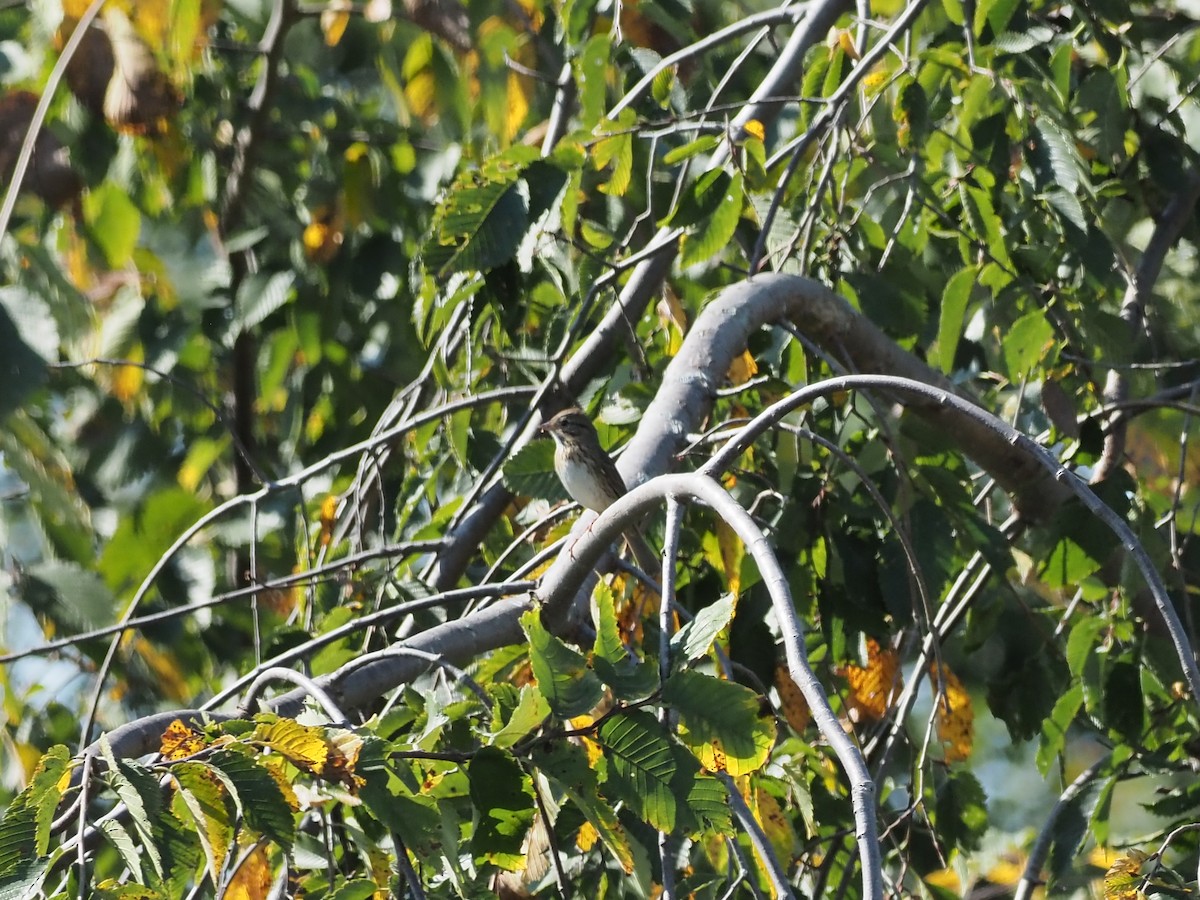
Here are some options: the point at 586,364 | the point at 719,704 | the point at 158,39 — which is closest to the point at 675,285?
the point at 586,364

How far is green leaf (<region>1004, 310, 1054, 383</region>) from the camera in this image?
149 inches

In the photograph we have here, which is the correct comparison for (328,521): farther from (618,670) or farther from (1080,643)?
(618,670)

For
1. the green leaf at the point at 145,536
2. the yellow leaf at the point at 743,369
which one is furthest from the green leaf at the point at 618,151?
the green leaf at the point at 145,536

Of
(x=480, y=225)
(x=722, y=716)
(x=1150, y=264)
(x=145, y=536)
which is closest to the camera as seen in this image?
(x=722, y=716)

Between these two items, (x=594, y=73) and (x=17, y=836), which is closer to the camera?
(x=17, y=836)

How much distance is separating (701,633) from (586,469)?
1926mm

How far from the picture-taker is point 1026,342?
3.80 m

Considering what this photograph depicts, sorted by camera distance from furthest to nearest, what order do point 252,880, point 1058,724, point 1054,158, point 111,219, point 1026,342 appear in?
point 111,219
point 1058,724
point 1054,158
point 1026,342
point 252,880

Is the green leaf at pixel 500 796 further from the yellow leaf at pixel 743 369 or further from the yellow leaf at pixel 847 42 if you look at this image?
the yellow leaf at pixel 847 42

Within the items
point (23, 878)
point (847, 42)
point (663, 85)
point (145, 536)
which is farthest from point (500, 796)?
point (145, 536)

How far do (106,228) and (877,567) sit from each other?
392 cm

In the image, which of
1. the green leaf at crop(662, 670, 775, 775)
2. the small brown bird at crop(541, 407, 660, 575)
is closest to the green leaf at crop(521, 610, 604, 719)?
the green leaf at crop(662, 670, 775, 775)

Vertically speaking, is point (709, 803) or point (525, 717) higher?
point (525, 717)

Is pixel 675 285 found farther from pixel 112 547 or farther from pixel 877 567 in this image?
Answer: pixel 112 547
